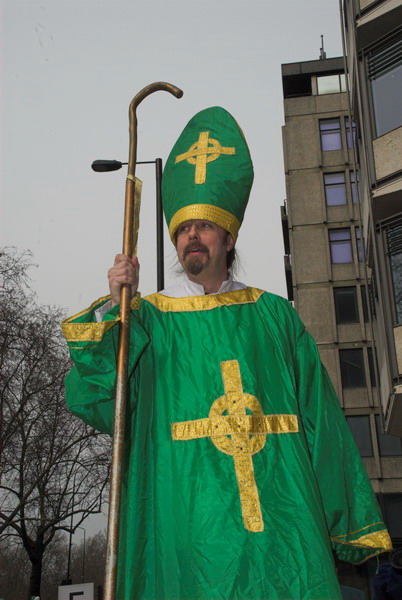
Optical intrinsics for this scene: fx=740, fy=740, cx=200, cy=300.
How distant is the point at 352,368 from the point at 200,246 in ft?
93.8

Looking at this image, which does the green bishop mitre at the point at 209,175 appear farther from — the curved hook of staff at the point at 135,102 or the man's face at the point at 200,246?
the curved hook of staff at the point at 135,102

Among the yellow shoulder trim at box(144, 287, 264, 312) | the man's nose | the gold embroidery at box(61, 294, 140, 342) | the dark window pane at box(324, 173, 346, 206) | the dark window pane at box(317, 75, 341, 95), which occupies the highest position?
the dark window pane at box(317, 75, 341, 95)

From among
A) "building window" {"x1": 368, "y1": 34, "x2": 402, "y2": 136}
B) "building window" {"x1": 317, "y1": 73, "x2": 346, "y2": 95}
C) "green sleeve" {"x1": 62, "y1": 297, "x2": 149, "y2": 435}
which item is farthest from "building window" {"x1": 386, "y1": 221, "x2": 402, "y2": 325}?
"building window" {"x1": 317, "y1": 73, "x2": 346, "y2": 95}

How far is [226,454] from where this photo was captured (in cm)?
358

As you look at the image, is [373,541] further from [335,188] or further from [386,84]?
[335,188]

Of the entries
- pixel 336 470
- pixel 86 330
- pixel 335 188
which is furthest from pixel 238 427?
pixel 335 188

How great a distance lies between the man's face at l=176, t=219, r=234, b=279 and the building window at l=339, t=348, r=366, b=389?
92.2ft

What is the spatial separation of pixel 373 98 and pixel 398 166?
81.7 inches

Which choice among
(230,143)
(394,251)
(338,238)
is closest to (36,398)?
(394,251)

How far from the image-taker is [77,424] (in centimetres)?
2469

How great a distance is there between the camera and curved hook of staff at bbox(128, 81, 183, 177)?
156 inches

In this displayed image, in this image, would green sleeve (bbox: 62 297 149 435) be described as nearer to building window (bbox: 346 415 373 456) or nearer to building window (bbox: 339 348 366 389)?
building window (bbox: 346 415 373 456)

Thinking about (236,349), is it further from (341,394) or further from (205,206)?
(341,394)

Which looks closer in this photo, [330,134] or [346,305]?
[346,305]
